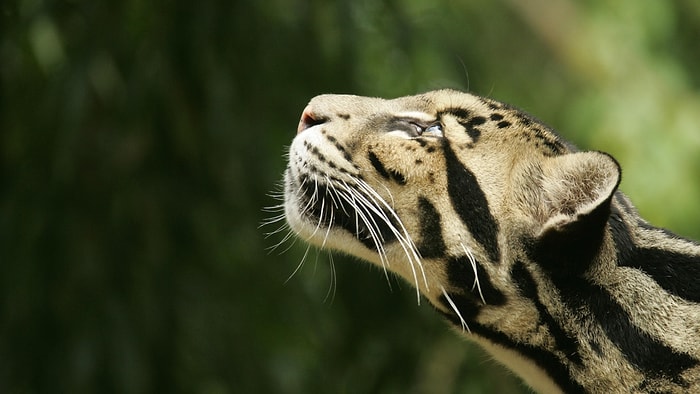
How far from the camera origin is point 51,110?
15.3 ft

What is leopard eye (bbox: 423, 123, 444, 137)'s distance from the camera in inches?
125

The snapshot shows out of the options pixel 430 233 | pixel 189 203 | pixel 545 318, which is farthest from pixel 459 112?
pixel 189 203

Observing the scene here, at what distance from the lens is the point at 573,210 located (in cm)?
287

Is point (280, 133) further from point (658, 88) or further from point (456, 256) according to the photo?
point (658, 88)

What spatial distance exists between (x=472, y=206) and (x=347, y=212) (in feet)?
1.41

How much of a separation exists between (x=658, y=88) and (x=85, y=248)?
4.18 metres

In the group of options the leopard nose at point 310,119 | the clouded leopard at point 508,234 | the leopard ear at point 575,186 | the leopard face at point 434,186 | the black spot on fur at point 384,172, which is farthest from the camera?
the leopard nose at point 310,119

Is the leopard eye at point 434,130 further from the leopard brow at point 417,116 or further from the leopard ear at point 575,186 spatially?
the leopard ear at point 575,186

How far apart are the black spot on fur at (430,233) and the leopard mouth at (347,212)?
0.10 metres

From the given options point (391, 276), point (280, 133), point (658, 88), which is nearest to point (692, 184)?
point (658, 88)

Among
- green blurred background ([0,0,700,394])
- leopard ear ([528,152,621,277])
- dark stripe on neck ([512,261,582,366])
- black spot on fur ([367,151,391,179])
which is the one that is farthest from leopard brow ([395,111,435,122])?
green blurred background ([0,0,700,394])

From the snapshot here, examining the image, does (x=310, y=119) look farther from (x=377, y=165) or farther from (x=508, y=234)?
(x=508, y=234)

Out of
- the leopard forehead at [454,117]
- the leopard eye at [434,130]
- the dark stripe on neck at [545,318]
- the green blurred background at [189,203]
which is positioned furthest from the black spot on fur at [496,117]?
the green blurred background at [189,203]

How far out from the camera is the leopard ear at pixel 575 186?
2.71 m
